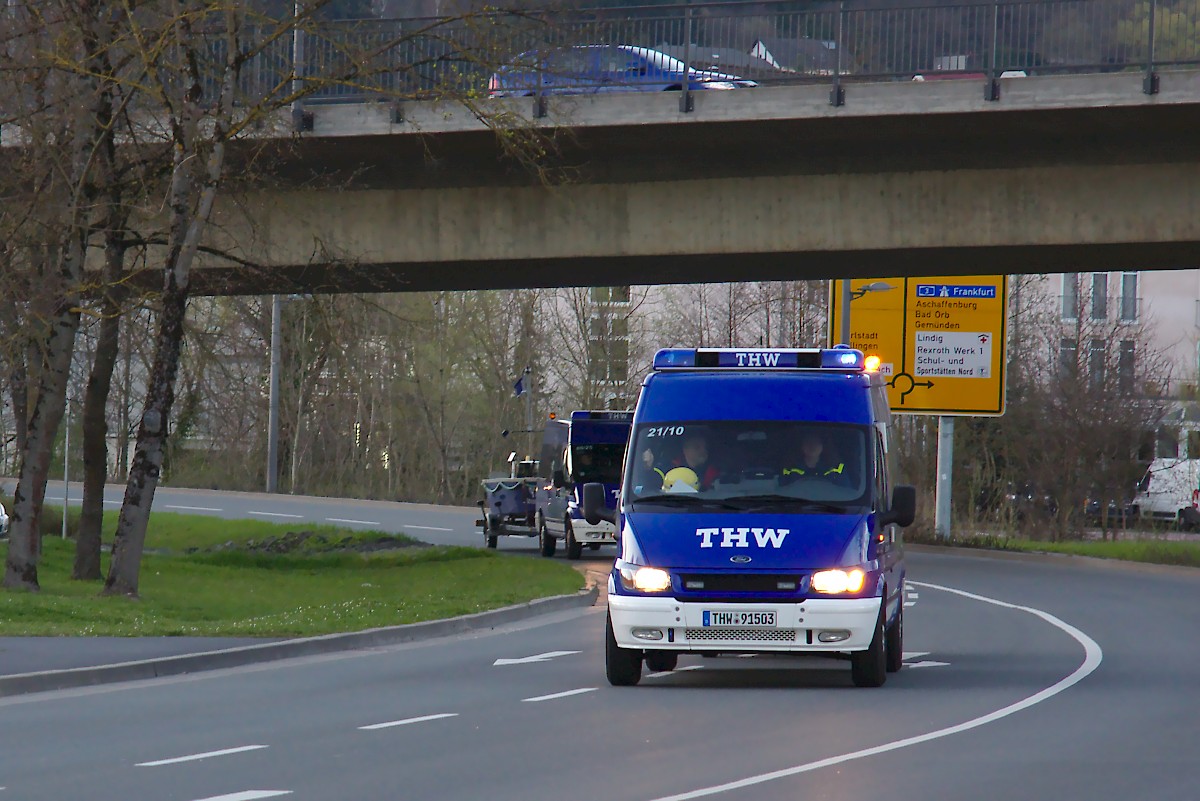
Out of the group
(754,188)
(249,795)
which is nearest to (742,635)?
(249,795)

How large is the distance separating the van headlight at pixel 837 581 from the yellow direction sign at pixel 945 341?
2709 cm

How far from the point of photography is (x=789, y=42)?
1011 inches

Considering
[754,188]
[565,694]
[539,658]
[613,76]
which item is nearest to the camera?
[565,694]

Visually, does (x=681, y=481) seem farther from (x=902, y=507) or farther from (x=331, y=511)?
(x=331, y=511)

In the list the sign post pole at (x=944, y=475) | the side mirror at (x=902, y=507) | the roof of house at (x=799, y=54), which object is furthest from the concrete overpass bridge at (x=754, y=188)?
the sign post pole at (x=944, y=475)

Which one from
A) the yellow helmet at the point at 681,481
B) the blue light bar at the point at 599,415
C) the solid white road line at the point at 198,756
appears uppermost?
the blue light bar at the point at 599,415

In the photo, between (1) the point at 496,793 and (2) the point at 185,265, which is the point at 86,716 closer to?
(1) the point at 496,793

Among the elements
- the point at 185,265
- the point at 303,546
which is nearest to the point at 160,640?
the point at 185,265

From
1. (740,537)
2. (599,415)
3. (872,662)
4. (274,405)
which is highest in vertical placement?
(274,405)

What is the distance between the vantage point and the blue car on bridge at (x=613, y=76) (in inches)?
964

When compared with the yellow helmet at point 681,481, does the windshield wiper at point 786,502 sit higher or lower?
lower

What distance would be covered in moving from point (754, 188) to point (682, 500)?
13230mm

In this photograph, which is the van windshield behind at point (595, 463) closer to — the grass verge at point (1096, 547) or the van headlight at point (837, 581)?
the grass verge at point (1096, 547)

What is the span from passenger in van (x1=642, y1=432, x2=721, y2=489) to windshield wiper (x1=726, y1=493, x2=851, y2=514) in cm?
35
